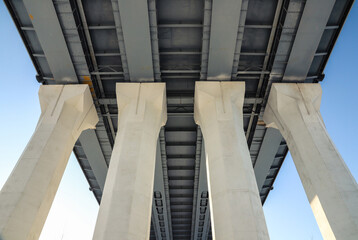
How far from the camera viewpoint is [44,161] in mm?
11953

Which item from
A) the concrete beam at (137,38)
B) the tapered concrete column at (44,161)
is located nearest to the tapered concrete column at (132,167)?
the concrete beam at (137,38)

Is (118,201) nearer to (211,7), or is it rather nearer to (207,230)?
(211,7)

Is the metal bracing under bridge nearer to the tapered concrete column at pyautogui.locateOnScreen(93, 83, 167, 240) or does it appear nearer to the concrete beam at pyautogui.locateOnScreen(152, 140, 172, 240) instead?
the tapered concrete column at pyautogui.locateOnScreen(93, 83, 167, 240)

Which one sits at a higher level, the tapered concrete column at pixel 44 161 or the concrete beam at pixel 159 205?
the concrete beam at pixel 159 205

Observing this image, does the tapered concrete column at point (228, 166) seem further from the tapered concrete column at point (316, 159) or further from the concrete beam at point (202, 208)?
the concrete beam at point (202, 208)

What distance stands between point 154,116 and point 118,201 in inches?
205

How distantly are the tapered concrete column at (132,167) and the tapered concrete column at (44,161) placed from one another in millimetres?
2457

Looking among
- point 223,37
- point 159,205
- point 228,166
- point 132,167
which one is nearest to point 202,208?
point 159,205

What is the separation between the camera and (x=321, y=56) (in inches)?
566

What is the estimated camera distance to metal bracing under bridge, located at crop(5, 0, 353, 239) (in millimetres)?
12289

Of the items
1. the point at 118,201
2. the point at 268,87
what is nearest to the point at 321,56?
the point at 268,87

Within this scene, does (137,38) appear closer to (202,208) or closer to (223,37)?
(223,37)

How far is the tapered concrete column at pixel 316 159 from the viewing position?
10.3 m

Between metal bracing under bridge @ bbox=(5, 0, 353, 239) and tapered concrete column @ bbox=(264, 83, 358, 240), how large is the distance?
1.10m
